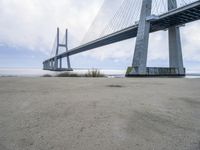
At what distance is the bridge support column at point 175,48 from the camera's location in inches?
576

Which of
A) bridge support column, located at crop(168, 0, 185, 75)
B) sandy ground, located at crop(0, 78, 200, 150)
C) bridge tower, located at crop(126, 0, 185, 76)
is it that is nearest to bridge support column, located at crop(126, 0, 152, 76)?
bridge tower, located at crop(126, 0, 185, 76)

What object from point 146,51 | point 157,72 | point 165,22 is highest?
point 165,22

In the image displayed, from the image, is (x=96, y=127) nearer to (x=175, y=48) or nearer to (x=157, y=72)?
(x=157, y=72)

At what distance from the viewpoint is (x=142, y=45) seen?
13070mm

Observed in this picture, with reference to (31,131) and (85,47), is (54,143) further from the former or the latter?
(85,47)

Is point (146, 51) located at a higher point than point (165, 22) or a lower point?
lower

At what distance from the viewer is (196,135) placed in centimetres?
146

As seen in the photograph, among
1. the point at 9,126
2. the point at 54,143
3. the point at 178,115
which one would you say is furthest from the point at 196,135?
the point at 9,126

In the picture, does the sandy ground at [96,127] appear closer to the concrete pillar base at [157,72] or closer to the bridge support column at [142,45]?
the concrete pillar base at [157,72]

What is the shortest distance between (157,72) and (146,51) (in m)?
2.16

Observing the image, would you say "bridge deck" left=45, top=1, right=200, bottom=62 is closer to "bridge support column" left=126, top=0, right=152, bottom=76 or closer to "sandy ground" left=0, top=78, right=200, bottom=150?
"bridge support column" left=126, top=0, right=152, bottom=76

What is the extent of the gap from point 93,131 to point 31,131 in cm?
55

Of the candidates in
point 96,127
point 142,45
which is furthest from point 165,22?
point 96,127

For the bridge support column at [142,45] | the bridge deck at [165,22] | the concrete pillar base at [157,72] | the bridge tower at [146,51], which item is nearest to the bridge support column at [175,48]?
the bridge tower at [146,51]
